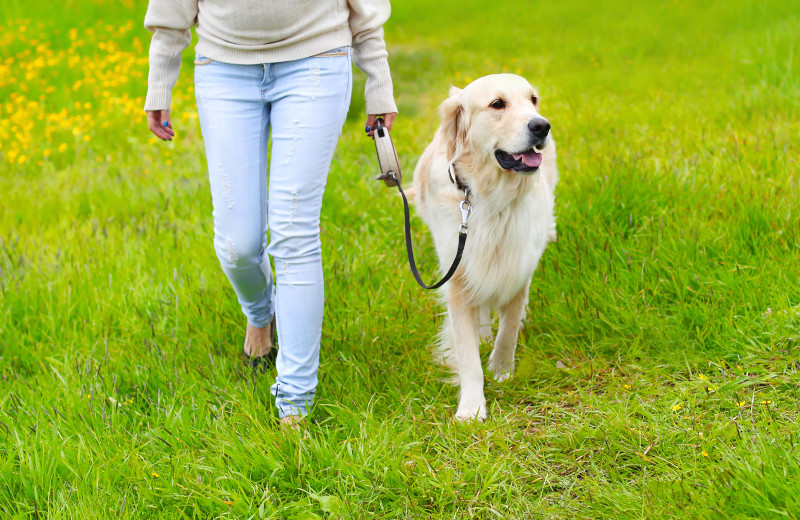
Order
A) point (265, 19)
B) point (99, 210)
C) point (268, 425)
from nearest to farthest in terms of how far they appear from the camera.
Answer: point (265, 19) → point (268, 425) → point (99, 210)

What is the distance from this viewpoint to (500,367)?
297 cm

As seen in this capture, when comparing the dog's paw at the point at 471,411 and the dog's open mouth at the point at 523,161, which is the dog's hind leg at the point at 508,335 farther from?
the dog's open mouth at the point at 523,161

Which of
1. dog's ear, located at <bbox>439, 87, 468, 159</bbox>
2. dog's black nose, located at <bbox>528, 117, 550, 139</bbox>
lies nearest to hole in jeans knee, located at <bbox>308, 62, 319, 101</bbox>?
dog's ear, located at <bbox>439, 87, 468, 159</bbox>

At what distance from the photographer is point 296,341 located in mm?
2434

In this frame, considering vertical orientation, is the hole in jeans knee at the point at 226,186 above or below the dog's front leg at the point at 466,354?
above

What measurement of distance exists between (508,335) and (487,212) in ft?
1.78

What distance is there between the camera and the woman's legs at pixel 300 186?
2.35 m

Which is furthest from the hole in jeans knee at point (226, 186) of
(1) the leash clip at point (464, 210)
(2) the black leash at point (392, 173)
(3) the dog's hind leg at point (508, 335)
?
(3) the dog's hind leg at point (508, 335)

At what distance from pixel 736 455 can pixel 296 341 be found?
4.67 ft

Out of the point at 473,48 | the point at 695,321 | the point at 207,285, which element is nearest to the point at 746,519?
the point at 695,321

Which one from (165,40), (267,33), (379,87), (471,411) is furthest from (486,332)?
(165,40)

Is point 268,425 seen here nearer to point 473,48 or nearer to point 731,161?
point 731,161

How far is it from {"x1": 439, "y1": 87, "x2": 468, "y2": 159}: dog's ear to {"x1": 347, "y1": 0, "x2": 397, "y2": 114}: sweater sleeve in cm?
29

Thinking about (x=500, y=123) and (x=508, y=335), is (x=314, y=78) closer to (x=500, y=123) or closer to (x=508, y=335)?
(x=500, y=123)
